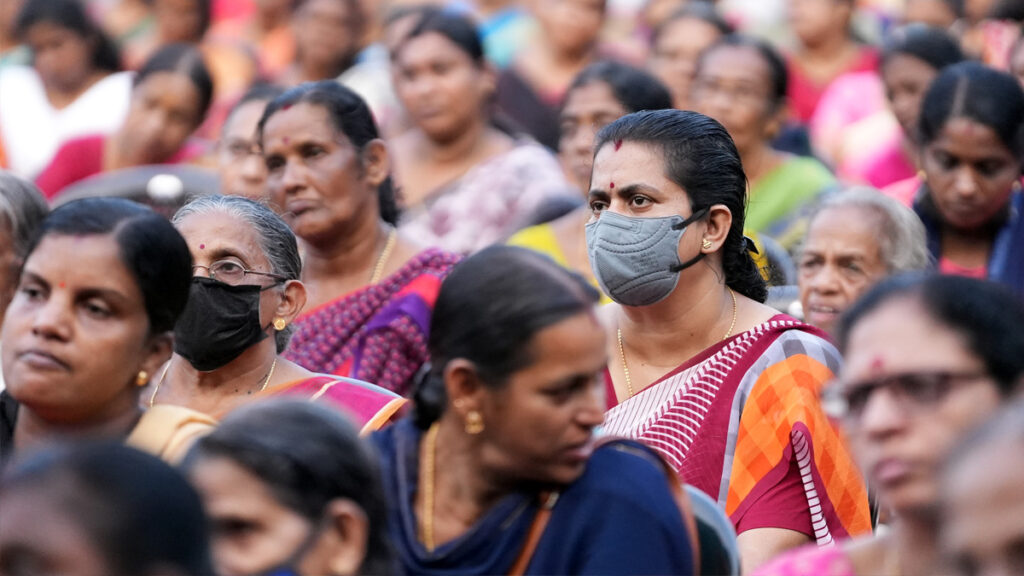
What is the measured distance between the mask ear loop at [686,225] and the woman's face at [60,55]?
15.7 feet

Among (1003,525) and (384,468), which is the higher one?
(1003,525)

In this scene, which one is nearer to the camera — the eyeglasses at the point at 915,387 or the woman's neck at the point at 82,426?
the eyeglasses at the point at 915,387

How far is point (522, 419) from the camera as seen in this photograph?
109 inches

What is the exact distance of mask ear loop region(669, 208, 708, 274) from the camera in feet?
12.9

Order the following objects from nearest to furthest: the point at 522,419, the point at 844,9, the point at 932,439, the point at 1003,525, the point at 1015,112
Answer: the point at 1003,525
the point at 932,439
the point at 522,419
the point at 1015,112
the point at 844,9

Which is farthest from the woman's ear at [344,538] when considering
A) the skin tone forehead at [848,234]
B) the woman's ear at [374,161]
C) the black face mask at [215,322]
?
the woman's ear at [374,161]

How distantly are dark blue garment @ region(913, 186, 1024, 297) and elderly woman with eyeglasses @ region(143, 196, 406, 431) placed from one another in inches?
89.8

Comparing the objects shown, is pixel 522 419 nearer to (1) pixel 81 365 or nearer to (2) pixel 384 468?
(2) pixel 384 468

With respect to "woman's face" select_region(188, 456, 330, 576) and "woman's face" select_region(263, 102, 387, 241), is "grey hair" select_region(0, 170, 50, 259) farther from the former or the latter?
"woman's face" select_region(188, 456, 330, 576)

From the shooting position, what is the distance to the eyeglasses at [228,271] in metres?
3.92

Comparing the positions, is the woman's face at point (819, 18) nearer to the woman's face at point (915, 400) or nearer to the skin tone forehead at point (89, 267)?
the skin tone forehead at point (89, 267)

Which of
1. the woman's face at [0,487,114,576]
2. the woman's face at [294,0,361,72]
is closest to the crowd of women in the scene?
the woman's face at [0,487,114,576]

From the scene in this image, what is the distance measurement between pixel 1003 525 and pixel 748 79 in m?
4.69

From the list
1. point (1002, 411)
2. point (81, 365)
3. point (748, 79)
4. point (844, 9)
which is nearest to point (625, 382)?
point (81, 365)
